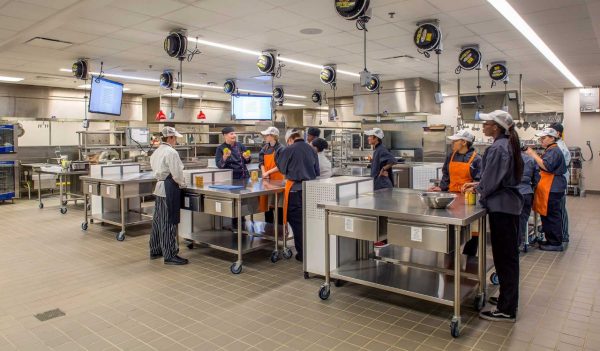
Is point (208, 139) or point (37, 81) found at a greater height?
point (37, 81)

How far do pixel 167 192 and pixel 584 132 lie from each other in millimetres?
10844

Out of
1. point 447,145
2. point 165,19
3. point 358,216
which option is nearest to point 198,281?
point 358,216

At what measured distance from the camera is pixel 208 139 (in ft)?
37.6

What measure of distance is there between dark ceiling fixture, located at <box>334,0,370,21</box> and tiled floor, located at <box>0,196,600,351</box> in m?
2.54

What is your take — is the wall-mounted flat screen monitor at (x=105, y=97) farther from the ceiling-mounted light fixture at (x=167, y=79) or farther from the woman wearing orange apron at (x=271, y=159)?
the woman wearing orange apron at (x=271, y=159)

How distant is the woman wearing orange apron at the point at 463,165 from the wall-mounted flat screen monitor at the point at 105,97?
5783 millimetres

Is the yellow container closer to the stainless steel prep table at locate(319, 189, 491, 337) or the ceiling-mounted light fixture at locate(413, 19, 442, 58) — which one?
the stainless steel prep table at locate(319, 189, 491, 337)

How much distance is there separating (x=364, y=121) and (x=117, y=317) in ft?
26.9

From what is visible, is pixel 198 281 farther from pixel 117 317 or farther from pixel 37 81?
pixel 37 81

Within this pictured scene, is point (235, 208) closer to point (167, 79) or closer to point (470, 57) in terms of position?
point (470, 57)

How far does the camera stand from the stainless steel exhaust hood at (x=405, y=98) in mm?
9734

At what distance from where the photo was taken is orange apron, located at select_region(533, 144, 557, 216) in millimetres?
5406

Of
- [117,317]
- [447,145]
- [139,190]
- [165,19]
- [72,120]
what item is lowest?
[117,317]

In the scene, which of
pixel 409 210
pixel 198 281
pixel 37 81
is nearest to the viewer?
pixel 409 210
